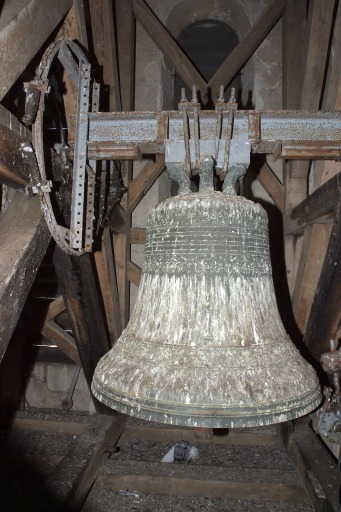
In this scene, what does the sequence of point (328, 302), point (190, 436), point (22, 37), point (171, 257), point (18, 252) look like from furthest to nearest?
point (190, 436)
point (328, 302)
point (18, 252)
point (22, 37)
point (171, 257)

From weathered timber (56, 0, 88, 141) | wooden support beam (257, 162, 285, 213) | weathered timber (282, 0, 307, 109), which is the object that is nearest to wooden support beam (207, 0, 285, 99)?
weathered timber (282, 0, 307, 109)

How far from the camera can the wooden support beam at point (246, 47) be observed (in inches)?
145

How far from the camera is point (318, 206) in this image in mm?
2475

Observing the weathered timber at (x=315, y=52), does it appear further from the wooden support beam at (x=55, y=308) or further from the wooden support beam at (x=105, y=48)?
the wooden support beam at (x=55, y=308)

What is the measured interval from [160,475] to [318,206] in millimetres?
2168

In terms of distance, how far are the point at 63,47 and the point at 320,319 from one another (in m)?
1.97

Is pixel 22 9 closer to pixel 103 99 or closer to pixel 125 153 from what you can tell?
pixel 125 153

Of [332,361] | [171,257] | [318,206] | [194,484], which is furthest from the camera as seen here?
[194,484]

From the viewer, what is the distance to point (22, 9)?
4.75ft

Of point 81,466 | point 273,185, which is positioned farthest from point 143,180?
point 81,466

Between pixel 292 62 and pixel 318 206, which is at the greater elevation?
pixel 292 62

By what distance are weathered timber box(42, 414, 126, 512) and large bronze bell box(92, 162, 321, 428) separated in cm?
156

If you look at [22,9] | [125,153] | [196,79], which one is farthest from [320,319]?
[196,79]

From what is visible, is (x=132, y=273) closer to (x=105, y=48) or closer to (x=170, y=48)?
(x=105, y=48)
